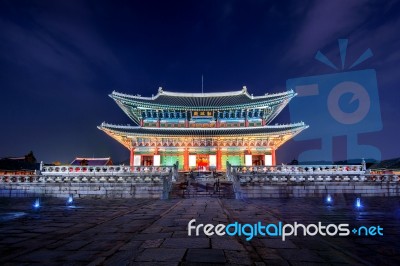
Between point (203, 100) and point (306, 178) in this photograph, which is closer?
→ point (306, 178)

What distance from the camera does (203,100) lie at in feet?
106

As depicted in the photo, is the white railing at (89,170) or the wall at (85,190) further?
the white railing at (89,170)

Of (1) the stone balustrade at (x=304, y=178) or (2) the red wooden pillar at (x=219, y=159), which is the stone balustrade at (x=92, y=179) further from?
(2) the red wooden pillar at (x=219, y=159)

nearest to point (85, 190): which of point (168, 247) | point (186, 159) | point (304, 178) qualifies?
point (168, 247)

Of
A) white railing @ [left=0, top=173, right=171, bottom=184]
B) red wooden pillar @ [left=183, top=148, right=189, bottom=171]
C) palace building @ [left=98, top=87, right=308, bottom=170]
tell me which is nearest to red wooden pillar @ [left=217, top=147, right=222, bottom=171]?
palace building @ [left=98, top=87, right=308, bottom=170]

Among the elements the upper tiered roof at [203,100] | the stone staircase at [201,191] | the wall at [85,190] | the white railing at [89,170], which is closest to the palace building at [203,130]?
the upper tiered roof at [203,100]

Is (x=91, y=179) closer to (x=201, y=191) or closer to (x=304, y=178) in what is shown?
(x=201, y=191)

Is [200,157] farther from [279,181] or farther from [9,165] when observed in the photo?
[9,165]

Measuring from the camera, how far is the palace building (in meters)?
28.6

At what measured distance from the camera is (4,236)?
5.20 meters

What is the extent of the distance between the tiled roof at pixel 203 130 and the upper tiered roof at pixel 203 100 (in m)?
3.44

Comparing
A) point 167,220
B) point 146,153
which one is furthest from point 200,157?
point 167,220

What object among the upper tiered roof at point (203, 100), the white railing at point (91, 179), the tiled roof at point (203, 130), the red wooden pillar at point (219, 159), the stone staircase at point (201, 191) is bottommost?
the stone staircase at point (201, 191)

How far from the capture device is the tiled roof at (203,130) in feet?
92.3
